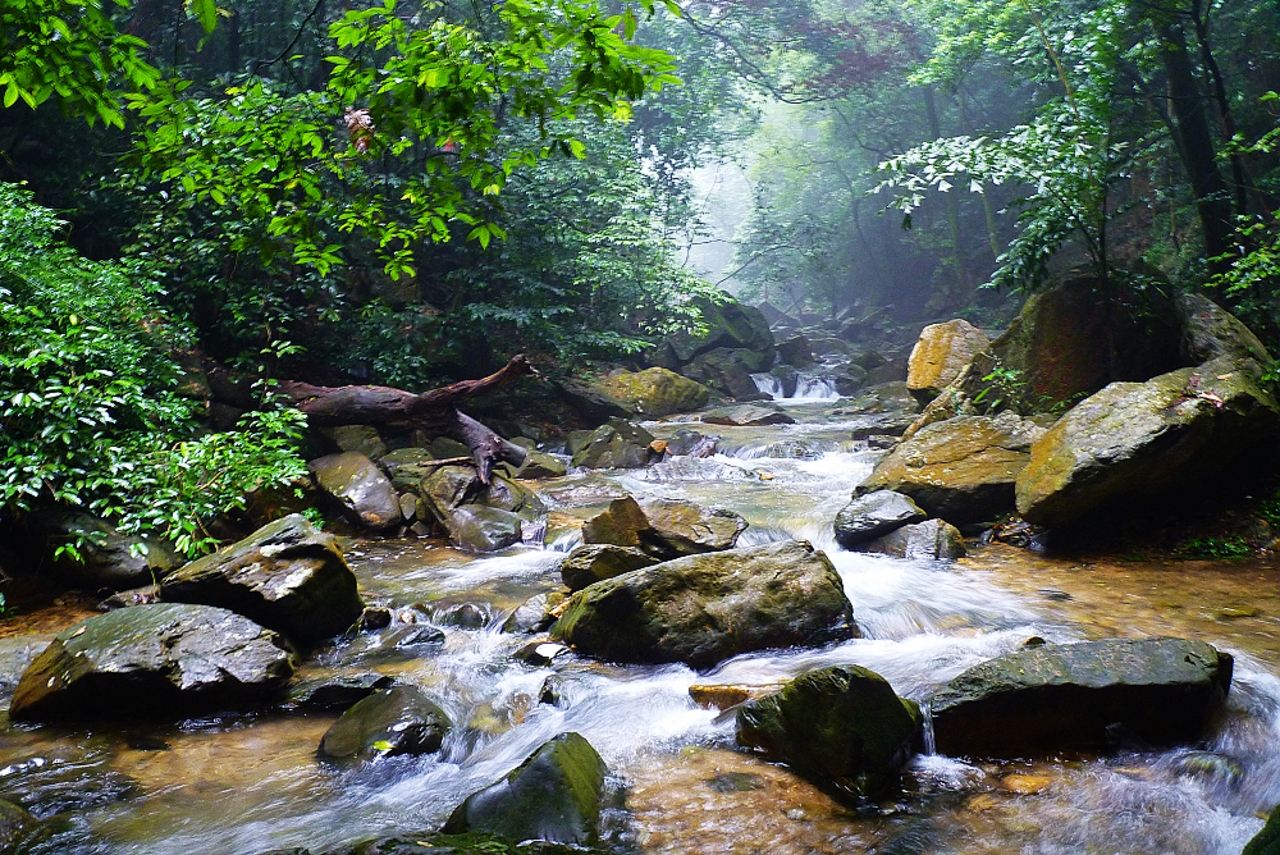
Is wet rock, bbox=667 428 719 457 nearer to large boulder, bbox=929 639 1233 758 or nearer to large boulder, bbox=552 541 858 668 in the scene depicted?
large boulder, bbox=552 541 858 668

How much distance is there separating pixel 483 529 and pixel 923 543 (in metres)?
4.34

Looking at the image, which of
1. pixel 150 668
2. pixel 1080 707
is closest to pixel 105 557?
pixel 150 668

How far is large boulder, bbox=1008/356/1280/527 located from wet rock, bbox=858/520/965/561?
66cm

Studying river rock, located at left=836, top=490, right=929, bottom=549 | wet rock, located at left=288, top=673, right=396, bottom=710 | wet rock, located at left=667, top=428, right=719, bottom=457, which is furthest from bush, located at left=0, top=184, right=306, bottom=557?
wet rock, located at left=667, top=428, right=719, bottom=457

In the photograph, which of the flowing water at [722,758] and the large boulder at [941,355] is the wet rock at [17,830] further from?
the large boulder at [941,355]

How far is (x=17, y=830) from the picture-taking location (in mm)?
2998

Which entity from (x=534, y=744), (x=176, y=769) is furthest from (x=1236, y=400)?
(x=176, y=769)

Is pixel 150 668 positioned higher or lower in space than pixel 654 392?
lower

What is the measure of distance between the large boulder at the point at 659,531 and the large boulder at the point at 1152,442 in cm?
257

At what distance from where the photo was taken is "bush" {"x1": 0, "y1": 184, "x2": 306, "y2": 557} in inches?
217

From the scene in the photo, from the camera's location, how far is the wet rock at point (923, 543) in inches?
259

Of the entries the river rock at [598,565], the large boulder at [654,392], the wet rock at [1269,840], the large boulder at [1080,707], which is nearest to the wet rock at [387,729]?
the river rock at [598,565]

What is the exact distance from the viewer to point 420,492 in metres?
8.64

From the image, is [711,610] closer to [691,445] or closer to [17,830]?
[17,830]
